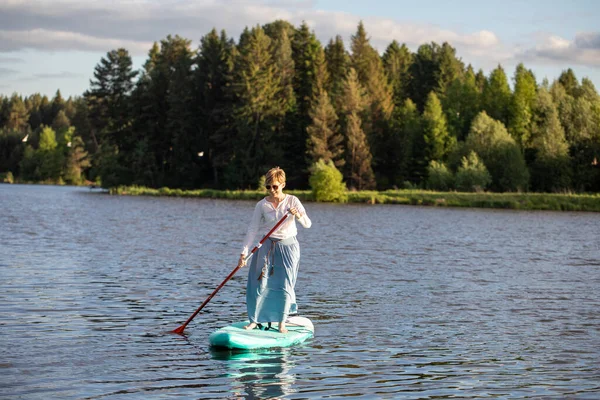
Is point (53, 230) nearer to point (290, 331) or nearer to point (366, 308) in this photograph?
point (366, 308)

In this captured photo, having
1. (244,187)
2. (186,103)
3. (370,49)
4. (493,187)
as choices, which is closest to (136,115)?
(186,103)

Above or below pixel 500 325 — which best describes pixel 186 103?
above

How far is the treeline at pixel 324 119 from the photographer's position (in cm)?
7462

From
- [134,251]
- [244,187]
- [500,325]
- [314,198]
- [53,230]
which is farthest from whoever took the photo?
[244,187]

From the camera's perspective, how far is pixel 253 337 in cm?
1178

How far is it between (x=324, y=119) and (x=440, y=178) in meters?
14.8

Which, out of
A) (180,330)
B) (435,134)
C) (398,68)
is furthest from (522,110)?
(180,330)

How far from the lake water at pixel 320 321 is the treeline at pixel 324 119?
45.0 meters

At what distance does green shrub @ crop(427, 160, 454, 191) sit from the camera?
73.1 meters

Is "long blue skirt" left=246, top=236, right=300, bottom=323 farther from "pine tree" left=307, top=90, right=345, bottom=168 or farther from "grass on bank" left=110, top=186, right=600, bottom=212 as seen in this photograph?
"pine tree" left=307, top=90, right=345, bottom=168

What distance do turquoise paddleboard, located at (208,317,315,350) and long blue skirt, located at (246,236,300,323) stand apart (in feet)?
0.84

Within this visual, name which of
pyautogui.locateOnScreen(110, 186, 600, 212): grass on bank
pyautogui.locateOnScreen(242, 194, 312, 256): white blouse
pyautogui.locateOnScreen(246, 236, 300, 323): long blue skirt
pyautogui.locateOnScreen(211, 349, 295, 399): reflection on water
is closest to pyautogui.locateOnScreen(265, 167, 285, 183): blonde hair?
pyautogui.locateOnScreen(242, 194, 312, 256): white blouse

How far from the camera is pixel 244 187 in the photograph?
284 feet

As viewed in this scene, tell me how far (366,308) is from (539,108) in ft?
229
